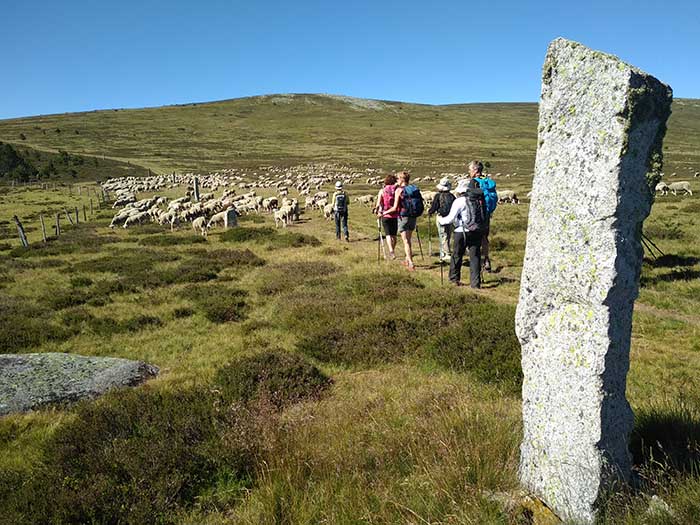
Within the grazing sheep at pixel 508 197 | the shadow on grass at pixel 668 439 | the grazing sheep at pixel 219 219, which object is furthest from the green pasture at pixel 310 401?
the grazing sheep at pixel 508 197

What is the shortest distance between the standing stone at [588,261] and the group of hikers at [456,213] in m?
6.65

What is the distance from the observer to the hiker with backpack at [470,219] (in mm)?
9430

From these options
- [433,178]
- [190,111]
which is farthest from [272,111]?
[433,178]

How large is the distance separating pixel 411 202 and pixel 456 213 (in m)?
2.47

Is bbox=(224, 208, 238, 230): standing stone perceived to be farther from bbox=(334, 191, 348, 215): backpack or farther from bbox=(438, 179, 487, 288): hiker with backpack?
bbox=(438, 179, 487, 288): hiker with backpack

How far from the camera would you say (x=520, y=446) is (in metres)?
3.30

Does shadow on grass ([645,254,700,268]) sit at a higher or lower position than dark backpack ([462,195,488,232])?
lower

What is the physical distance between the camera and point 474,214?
9.42 m

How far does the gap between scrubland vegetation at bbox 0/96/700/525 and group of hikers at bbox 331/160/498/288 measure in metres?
0.83

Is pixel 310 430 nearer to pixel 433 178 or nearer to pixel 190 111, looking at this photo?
pixel 433 178

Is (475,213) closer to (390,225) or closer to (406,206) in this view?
(406,206)

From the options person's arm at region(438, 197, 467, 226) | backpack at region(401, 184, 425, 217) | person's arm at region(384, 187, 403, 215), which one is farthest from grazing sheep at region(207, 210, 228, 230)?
person's arm at region(438, 197, 467, 226)

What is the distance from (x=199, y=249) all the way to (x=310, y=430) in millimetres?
14268

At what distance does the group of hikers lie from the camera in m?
9.52
